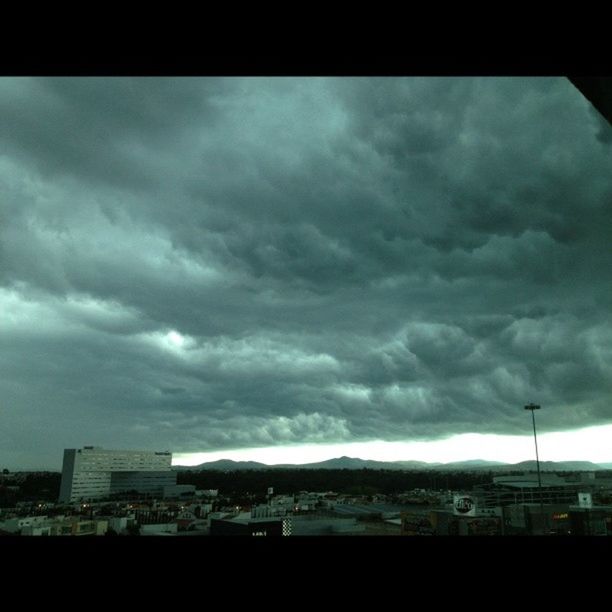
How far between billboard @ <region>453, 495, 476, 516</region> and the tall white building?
36.9ft

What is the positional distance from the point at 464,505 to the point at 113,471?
15.2 metres

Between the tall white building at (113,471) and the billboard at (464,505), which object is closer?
the billboard at (464,505)

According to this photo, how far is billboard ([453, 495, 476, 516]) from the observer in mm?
12008

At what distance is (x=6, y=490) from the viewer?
1072cm

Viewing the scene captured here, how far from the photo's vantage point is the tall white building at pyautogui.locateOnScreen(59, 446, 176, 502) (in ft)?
55.5

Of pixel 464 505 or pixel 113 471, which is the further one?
pixel 113 471

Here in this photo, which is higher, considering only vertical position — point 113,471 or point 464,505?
point 113,471

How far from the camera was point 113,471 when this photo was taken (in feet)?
66.3

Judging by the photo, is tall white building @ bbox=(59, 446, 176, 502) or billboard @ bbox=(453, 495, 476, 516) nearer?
billboard @ bbox=(453, 495, 476, 516)

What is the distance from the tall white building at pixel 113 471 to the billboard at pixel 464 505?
11254 millimetres

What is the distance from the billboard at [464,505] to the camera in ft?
39.4

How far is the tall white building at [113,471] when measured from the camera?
667 inches
